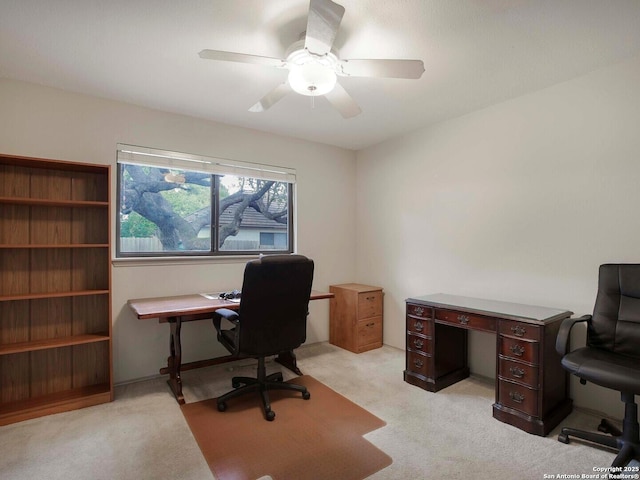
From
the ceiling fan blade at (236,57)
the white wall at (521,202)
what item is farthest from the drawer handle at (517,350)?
the ceiling fan blade at (236,57)

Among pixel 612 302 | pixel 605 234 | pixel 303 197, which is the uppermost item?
pixel 303 197

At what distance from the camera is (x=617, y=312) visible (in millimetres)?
2109

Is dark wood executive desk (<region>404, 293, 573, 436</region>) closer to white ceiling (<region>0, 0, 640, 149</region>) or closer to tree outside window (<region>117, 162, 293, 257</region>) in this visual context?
white ceiling (<region>0, 0, 640, 149</region>)

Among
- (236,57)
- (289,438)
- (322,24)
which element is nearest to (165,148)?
(236,57)

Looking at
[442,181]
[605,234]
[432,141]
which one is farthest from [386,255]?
[605,234]

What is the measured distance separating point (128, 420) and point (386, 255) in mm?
2897

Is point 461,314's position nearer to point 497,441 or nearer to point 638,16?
point 497,441

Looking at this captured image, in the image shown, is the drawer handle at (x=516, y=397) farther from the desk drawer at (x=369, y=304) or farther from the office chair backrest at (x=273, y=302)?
the desk drawer at (x=369, y=304)

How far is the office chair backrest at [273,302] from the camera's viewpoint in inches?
88.1

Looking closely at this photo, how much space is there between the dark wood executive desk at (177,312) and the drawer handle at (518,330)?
183 cm

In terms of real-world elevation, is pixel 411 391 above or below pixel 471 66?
below

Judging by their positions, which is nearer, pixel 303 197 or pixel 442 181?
pixel 442 181

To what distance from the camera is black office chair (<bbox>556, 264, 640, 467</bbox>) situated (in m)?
1.76

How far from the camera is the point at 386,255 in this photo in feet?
13.0
